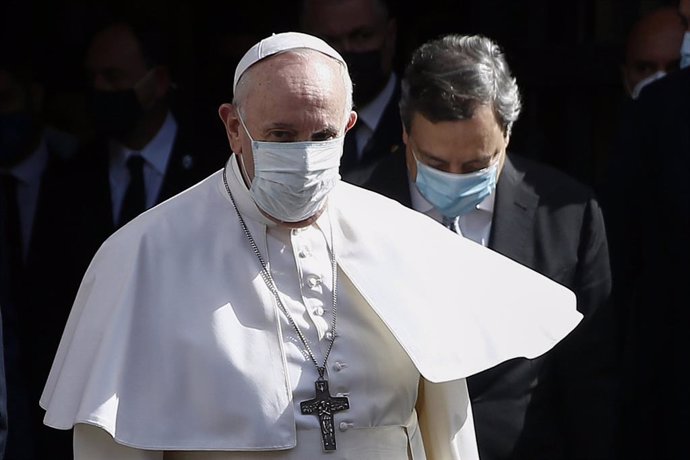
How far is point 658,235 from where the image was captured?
16.6 ft

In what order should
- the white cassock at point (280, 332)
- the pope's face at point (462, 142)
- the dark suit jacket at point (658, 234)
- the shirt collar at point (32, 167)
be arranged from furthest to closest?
the shirt collar at point (32, 167), the dark suit jacket at point (658, 234), the pope's face at point (462, 142), the white cassock at point (280, 332)

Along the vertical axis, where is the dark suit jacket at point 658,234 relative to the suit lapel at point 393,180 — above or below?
below

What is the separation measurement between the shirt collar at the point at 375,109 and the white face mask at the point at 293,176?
73.6 inches

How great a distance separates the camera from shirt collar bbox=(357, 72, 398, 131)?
18.5ft

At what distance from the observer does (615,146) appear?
512 cm

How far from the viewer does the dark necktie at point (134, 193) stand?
5.79 metres

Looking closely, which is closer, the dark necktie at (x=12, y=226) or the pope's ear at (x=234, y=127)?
the pope's ear at (x=234, y=127)

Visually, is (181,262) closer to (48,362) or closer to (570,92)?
(48,362)

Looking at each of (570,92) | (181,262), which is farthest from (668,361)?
(181,262)

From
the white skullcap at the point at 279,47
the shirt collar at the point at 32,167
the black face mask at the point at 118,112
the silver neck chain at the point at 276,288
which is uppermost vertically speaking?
the white skullcap at the point at 279,47

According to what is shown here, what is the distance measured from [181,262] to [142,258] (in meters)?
0.09

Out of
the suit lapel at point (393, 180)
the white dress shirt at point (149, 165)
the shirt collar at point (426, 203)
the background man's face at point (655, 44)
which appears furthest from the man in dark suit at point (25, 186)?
the background man's face at point (655, 44)

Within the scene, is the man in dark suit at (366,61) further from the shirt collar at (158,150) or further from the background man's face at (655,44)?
the background man's face at (655,44)

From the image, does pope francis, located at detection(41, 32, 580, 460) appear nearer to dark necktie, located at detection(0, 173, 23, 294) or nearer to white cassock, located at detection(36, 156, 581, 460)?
white cassock, located at detection(36, 156, 581, 460)
